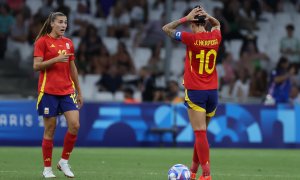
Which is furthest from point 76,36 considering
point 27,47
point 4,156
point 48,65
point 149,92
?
→ point 48,65

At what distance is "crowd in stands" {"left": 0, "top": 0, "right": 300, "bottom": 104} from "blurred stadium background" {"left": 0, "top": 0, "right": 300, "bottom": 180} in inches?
1.2

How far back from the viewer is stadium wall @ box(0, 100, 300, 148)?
70.9ft

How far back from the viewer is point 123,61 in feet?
83.0

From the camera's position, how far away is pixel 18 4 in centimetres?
2630

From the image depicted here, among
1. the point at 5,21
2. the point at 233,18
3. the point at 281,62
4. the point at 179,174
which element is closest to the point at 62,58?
the point at 179,174

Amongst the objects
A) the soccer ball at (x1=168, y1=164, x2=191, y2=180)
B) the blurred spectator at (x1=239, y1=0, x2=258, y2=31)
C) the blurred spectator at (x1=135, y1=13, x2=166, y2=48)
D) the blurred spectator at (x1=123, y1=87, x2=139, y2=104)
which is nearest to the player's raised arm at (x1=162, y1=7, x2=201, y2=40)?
the soccer ball at (x1=168, y1=164, x2=191, y2=180)

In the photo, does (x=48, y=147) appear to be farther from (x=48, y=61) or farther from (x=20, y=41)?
(x=20, y=41)

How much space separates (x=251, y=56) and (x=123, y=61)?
3781mm

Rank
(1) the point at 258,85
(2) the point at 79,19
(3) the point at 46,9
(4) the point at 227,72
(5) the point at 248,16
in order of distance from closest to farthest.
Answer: (1) the point at 258,85, (4) the point at 227,72, (3) the point at 46,9, (2) the point at 79,19, (5) the point at 248,16

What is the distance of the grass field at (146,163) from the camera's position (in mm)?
13383

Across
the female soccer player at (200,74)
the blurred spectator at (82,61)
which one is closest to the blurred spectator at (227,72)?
the blurred spectator at (82,61)

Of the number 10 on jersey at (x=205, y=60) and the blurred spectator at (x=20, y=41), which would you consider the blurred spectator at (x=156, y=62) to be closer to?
the blurred spectator at (x=20, y=41)

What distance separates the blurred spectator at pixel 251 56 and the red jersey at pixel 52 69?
1325 centimetres

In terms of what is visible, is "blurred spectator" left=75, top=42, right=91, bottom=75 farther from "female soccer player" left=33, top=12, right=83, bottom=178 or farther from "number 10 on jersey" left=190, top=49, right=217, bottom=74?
"number 10 on jersey" left=190, top=49, right=217, bottom=74
